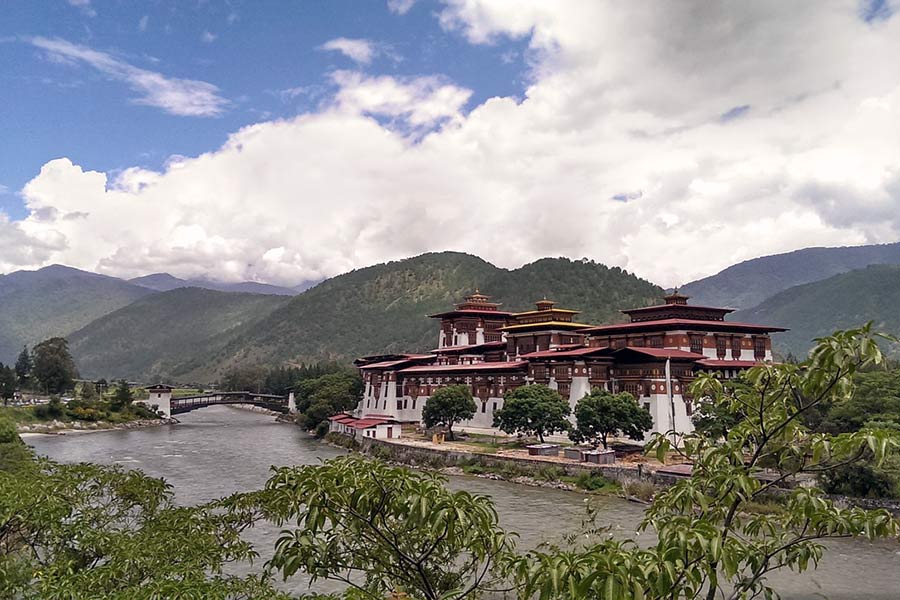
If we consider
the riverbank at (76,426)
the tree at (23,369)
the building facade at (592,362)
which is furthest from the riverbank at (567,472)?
the tree at (23,369)

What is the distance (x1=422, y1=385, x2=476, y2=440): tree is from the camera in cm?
5731

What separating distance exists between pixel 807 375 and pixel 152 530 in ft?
33.9

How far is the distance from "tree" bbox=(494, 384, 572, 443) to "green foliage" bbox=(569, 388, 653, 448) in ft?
9.15

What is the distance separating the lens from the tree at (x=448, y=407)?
57.3 meters

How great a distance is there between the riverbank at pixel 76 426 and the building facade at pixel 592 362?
3143cm

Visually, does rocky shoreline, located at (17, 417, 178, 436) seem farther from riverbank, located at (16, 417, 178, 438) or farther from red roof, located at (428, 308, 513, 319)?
red roof, located at (428, 308, 513, 319)

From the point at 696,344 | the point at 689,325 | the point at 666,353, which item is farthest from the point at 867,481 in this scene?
the point at 689,325

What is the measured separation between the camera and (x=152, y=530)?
432 inches

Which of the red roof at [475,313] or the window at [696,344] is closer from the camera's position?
the window at [696,344]

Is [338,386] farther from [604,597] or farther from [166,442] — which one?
[604,597]

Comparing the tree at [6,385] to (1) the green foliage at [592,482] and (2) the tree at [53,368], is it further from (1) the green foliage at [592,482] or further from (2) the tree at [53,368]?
(1) the green foliage at [592,482]

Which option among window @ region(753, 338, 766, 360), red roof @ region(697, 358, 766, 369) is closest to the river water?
red roof @ region(697, 358, 766, 369)

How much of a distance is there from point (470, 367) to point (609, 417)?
22.8 meters

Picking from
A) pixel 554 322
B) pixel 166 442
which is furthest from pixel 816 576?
pixel 166 442
